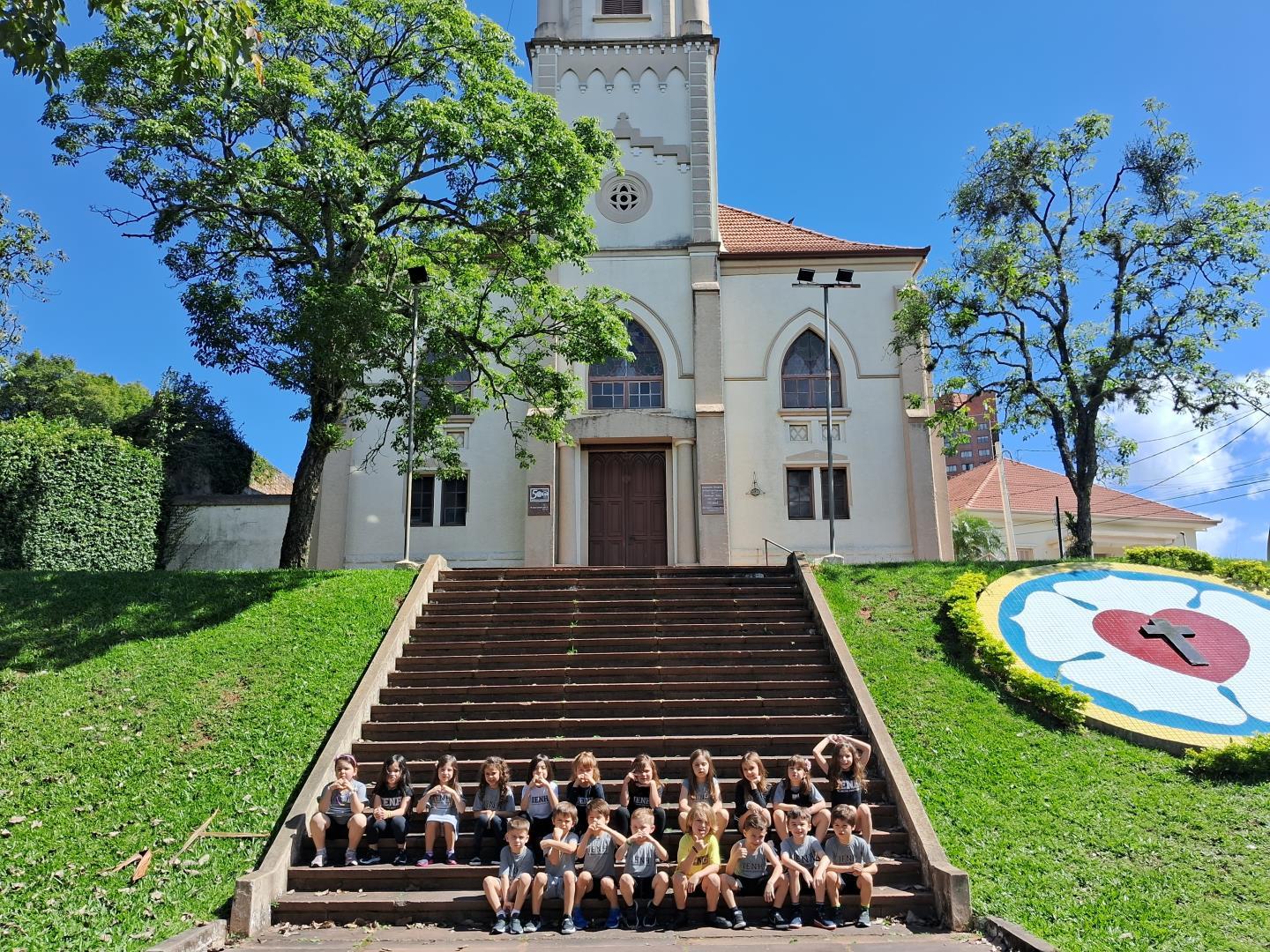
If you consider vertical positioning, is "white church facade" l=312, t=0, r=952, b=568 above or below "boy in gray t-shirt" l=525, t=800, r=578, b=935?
above

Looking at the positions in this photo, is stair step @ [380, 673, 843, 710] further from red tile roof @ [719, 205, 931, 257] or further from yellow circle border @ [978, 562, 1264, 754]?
red tile roof @ [719, 205, 931, 257]

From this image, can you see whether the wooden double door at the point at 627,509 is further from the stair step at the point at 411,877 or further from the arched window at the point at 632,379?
the stair step at the point at 411,877

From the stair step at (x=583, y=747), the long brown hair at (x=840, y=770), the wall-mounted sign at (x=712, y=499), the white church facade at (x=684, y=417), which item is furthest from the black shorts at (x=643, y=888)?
the wall-mounted sign at (x=712, y=499)

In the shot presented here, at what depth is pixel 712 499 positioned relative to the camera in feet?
63.8

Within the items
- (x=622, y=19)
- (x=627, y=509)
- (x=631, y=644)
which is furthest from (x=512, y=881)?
(x=622, y=19)

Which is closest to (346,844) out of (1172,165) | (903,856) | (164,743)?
(164,743)

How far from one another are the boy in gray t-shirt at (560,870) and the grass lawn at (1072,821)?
3317mm

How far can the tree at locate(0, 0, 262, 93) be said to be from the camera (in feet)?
24.0

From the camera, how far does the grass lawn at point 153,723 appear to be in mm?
7648

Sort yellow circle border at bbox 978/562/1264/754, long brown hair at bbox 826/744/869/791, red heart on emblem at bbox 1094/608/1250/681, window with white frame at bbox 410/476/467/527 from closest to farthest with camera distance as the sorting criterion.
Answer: long brown hair at bbox 826/744/869/791, yellow circle border at bbox 978/562/1264/754, red heart on emblem at bbox 1094/608/1250/681, window with white frame at bbox 410/476/467/527

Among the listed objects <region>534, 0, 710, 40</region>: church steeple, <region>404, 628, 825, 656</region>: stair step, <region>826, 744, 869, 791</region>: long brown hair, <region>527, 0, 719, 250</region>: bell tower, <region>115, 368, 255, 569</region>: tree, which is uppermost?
<region>534, 0, 710, 40</region>: church steeple

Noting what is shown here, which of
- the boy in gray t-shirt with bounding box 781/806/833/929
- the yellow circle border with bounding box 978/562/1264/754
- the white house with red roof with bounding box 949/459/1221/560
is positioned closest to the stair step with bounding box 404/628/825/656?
the yellow circle border with bounding box 978/562/1264/754

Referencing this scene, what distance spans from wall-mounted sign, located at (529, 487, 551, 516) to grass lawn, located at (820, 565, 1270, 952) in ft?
28.3

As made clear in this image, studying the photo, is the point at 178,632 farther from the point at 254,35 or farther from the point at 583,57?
the point at 583,57
